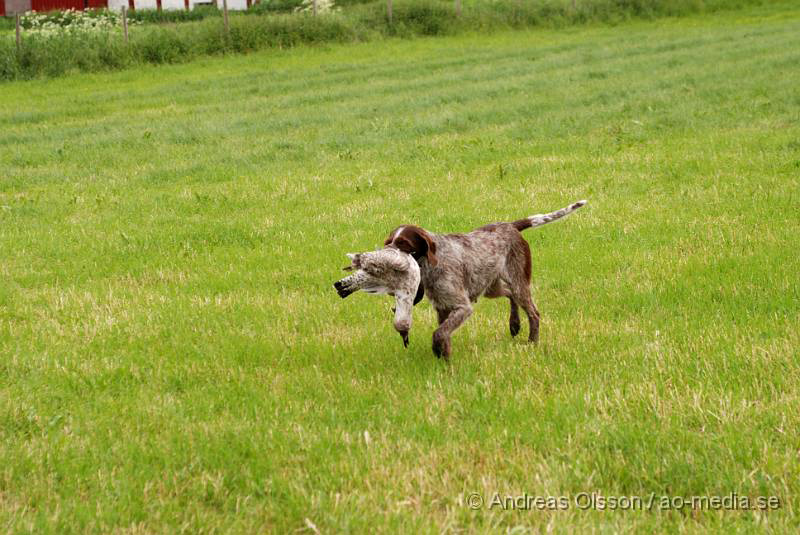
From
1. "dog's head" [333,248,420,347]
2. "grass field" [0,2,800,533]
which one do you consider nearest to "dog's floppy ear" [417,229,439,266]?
"dog's head" [333,248,420,347]

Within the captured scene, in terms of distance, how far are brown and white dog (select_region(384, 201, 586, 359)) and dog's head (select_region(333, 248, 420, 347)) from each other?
0.21m

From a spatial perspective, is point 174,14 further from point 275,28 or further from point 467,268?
point 467,268

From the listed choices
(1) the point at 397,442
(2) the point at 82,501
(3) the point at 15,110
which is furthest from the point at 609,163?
(3) the point at 15,110

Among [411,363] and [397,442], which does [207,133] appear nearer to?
[411,363]

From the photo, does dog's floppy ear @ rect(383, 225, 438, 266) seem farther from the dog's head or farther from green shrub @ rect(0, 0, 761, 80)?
green shrub @ rect(0, 0, 761, 80)

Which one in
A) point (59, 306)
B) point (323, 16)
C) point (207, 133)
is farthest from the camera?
point (323, 16)

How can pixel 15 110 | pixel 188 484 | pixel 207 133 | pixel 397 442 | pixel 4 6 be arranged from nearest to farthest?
pixel 188 484 → pixel 397 442 → pixel 207 133 → pixel 15 110 → pixel 4 6

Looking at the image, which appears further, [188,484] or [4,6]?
[4,6]

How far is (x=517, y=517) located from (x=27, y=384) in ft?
12.3

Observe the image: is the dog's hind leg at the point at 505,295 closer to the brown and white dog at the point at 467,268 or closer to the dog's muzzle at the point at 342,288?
the brown and white dog at the point at 467,268

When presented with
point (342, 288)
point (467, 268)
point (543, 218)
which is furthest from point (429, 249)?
point (543, 218)

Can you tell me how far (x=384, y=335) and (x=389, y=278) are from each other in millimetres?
1489

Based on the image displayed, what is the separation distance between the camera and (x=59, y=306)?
27.8 feet

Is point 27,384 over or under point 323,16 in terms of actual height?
under
